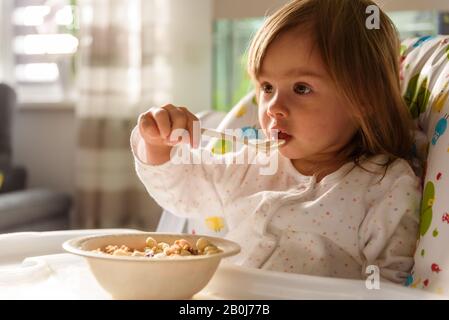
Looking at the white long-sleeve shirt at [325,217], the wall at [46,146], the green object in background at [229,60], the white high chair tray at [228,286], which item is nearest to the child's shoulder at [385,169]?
the white long-sleeve shirt at [325,217]

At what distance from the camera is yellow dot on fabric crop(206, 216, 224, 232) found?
1.16 m

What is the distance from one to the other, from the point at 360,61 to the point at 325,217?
230 mm

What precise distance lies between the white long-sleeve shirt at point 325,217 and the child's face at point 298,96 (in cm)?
6

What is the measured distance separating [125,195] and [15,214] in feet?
1.53

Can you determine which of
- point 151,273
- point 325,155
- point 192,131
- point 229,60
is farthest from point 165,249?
point 229,60

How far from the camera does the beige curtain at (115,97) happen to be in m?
2.55

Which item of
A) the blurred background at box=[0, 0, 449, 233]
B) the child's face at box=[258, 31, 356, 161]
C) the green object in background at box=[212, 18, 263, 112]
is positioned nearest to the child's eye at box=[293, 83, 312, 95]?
the child's face at box=[258, 31, 356, 161]

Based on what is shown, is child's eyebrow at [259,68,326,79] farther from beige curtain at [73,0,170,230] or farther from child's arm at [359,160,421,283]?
beige curtain at [73,0,170,230]

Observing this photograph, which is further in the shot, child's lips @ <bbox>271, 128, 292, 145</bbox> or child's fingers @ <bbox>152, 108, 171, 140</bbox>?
child's lips @ <bbox>271, 128, 292, 145</bbox>

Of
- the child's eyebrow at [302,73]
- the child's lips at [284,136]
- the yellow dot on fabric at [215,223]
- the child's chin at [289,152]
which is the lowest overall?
the yellow dot on fabric at [215,223]

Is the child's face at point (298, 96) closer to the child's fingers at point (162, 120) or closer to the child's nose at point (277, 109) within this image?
the child's nose at point (277, 109)

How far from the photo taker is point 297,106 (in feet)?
3.21

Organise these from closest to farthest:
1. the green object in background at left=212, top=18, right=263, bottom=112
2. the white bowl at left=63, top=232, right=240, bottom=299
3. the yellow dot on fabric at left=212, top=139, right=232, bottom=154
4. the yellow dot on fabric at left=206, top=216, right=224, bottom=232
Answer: the white bowl at left=63, top=232, right=240, bottom=299
the yellow dot on fabric at left=206, top=216, right=224, bottom=232
the yellow dot on fabric at left=212, top=139, right=232, bottom=154
the green object in background at left=212, top=18, right=263, bottom=112

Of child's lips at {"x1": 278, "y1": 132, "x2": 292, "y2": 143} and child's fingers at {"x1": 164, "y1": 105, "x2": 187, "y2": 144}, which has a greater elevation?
child's fingers at {"x1": 164, "y1": 105, "x2": 187, "y2": 144}
